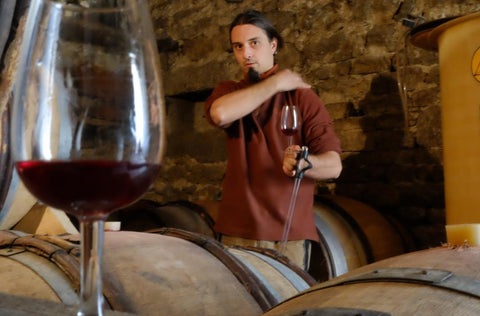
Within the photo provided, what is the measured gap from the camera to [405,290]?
3.36ft

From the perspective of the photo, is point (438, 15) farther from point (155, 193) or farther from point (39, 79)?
point (39, 79)

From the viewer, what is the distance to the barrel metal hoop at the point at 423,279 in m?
1.03

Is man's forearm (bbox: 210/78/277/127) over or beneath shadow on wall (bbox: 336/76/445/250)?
over

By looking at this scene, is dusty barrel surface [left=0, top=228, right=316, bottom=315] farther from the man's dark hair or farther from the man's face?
the man's dark hair

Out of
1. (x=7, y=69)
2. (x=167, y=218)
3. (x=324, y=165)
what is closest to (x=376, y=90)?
(x=324, y=165)

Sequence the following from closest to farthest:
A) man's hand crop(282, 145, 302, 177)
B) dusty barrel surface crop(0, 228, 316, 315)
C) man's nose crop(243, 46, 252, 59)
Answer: dusty barrel surface crop(0, 228, 316, 315) → man's hand crop(282, 145, 302, 177) → man's nose crop(243, 46, 252, 59)

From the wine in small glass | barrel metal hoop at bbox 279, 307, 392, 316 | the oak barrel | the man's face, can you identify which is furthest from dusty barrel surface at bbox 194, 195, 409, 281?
barrel metal hoop at bbox 279, 307, 392, 316

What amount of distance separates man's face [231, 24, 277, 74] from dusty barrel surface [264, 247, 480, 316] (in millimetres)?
1732

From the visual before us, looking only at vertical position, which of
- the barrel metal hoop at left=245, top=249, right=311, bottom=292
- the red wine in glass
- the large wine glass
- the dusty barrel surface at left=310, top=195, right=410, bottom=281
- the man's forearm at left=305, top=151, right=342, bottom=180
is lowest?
the dusty barrel surface at left=310, top=195, right=410, bottom=281

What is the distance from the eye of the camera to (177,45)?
5.03 m

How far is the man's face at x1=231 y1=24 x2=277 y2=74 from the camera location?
281 cm

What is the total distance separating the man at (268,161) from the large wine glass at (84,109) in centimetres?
203

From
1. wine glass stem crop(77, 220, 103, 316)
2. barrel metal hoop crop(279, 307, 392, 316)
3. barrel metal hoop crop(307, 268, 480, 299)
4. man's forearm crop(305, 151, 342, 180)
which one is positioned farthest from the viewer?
man's forearm crop(305, 151, 342, 180)

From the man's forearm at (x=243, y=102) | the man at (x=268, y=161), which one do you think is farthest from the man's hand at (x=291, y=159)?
the man's forearm at (x=243, y=102)
